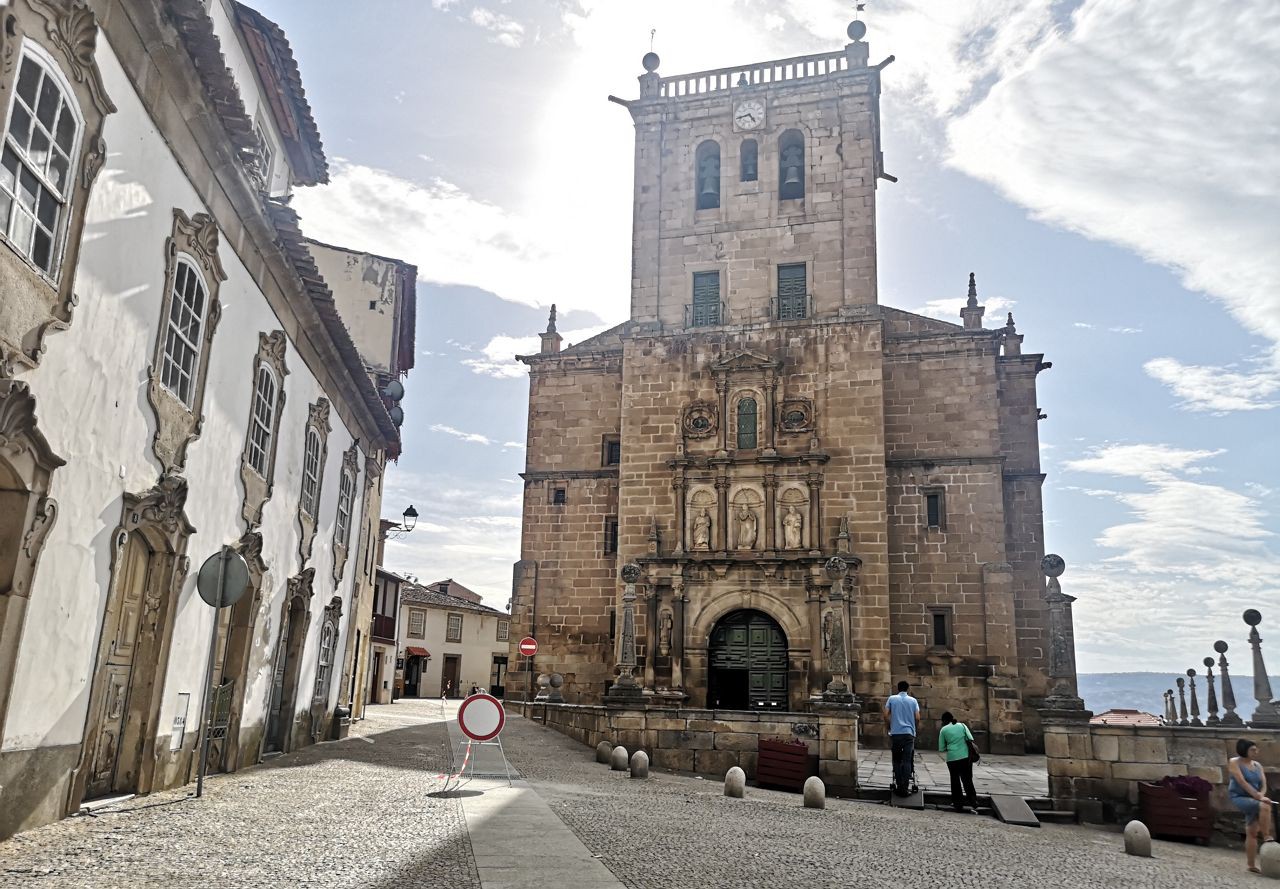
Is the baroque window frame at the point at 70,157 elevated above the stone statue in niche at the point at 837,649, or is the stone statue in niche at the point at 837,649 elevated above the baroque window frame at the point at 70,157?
the baroque window frame at the point at 70,157

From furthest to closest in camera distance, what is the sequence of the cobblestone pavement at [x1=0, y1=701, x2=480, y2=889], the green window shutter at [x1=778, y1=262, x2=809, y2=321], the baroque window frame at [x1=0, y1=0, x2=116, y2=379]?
the green window shutter at [x1=778, y1=262, x2=809, y2=321], the baroque window frame at [x1=0, y1=0, x2=116, y2=379], the cobblestone pavement at [x1=0, y1=701, x2=480, y2=889]

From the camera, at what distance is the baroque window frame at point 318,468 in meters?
15.2

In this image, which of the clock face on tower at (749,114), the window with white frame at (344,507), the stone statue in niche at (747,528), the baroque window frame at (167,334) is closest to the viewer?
the baroque window frame at (167,334)

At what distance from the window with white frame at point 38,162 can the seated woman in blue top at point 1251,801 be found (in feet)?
41.5

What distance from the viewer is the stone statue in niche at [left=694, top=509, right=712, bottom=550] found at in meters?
27.3

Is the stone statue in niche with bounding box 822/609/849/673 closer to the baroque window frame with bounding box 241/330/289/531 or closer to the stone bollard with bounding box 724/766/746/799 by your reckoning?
the stone bollard with bounding box 724/766/746/799

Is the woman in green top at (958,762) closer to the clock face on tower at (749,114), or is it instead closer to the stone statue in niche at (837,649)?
the stone statue in niche at (837,649)

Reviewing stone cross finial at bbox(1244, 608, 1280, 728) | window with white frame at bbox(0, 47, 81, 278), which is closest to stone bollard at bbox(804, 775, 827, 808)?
stone cross finial at bbox(1244, 608, 1280, 728)

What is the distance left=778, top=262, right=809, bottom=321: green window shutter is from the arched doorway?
873 centimetres

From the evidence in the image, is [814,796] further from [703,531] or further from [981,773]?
[703,531]

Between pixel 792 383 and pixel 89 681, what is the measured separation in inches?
868

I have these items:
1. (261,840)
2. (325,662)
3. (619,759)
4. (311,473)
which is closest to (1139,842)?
(619,759)

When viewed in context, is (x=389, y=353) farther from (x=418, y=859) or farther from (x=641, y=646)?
(x=418, y=859)

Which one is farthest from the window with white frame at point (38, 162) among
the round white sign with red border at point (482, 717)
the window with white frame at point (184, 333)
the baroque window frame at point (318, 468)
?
the baroque window frame at point (318, 468)
